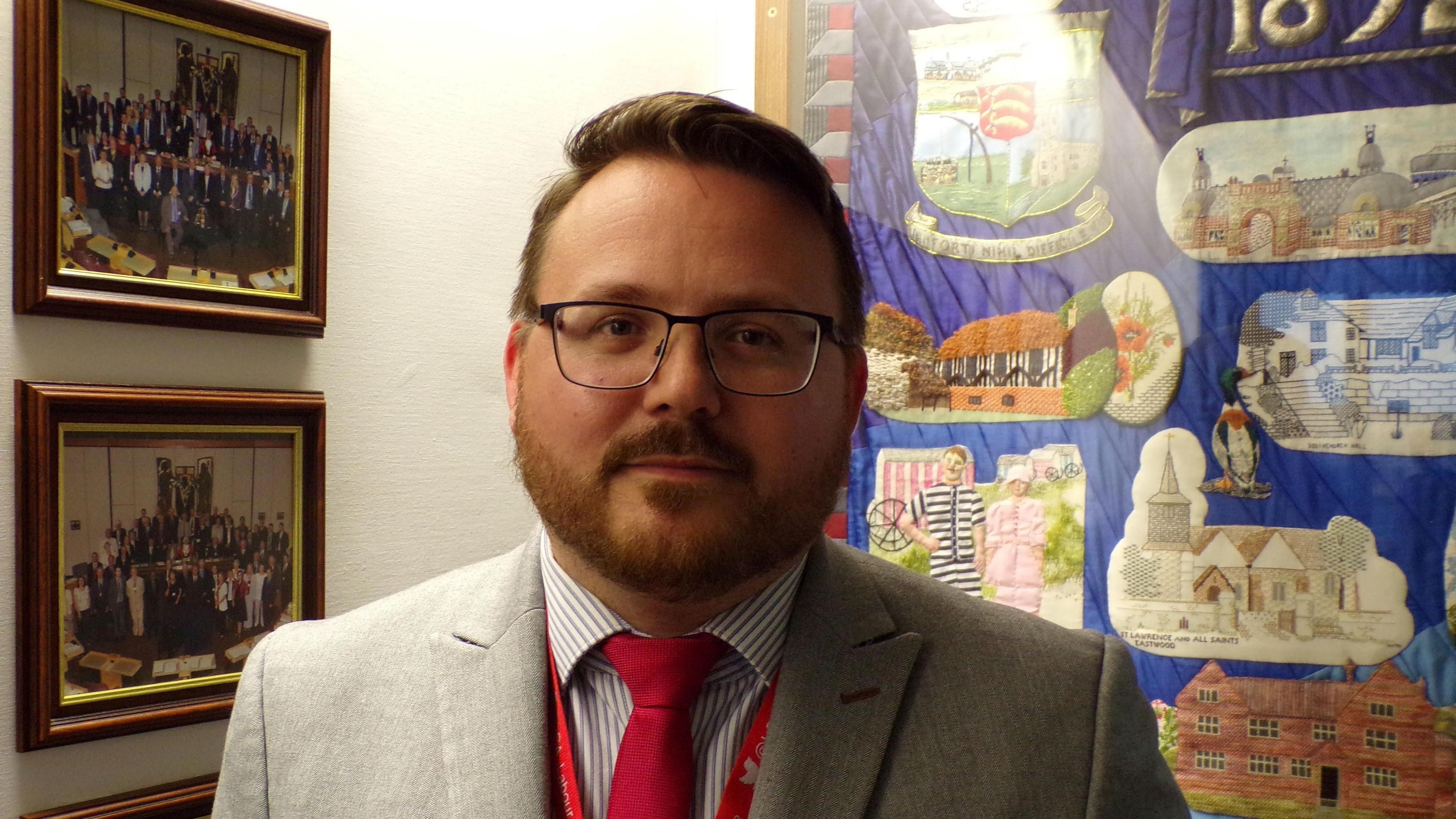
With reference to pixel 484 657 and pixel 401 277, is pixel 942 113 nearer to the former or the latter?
pixel 401 277

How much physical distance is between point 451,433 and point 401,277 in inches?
10.7

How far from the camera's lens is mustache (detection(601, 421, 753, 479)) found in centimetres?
102

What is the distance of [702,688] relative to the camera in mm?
1092

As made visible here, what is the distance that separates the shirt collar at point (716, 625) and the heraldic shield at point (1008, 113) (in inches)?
30.1

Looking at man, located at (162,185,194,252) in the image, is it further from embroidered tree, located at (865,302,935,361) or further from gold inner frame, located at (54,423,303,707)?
embroidered tree, located at (865,302,935,361)

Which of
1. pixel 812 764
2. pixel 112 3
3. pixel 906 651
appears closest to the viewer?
pixel 812 764

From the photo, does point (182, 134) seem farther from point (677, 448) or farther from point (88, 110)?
point (677, 448)

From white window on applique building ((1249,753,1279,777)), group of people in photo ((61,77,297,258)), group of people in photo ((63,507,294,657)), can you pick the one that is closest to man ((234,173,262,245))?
group of people in photo ((61,77,297,258))

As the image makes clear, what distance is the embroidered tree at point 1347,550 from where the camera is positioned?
137 cm

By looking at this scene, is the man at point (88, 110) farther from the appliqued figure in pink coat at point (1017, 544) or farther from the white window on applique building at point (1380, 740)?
the white window on applique building at point (1380, 740)

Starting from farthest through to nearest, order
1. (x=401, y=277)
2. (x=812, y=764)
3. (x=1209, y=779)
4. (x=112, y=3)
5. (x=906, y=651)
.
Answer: (x=401, y=277) < (x=1209, y=779) < (x=112, y=3) < (x=906, y=651) < (x=812, y=764)

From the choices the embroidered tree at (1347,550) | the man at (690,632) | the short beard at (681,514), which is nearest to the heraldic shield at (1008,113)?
the man at (690,632)

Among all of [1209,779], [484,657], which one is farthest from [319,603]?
[1209,779]

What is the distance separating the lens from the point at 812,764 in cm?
100
